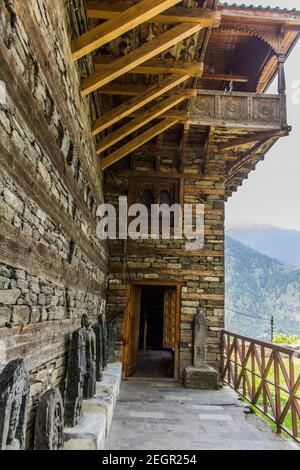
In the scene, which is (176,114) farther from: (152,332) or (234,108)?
(152,332)

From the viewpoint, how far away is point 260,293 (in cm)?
6012

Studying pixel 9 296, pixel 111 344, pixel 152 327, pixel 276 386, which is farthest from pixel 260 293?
pixel 9 296

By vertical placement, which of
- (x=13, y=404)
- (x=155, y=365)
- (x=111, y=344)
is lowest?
(x=155, y=365)

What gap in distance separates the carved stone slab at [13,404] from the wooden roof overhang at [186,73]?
3.13 m

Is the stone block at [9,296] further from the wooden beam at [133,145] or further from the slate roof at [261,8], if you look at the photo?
the slate roof at [261,8]

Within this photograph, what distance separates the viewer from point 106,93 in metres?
5.80

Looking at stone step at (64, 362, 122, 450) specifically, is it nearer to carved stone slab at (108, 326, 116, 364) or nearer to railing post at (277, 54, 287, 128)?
carved stone slab at (108, 326, 116, 364)

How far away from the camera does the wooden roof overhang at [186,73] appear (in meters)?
4.38

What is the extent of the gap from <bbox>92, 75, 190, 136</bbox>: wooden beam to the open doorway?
3.83 m

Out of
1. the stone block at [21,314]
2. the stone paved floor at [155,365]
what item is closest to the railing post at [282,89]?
the stone paved floor at [155,365]

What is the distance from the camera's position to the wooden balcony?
734cm

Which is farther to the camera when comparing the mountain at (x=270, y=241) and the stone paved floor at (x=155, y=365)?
the mountain at (x=270, y=241)

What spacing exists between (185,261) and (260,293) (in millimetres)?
55956
